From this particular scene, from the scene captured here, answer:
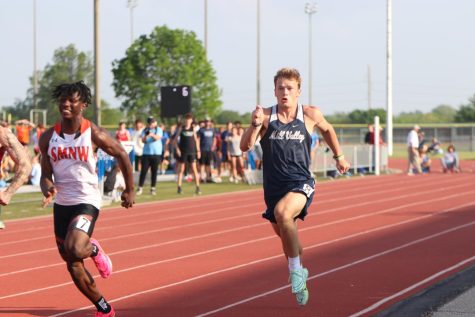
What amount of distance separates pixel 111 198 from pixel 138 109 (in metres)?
45.5

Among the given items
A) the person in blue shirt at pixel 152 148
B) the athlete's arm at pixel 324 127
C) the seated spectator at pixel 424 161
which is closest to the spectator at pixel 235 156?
the person in blue shirt at pixel 152 148

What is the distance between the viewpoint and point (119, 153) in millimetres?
7750

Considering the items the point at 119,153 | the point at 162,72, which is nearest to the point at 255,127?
the point at 119,153

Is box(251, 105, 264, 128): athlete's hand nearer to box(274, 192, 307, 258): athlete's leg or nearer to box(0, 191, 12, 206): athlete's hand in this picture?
box(274, 192, 307, 258): athlete's leg

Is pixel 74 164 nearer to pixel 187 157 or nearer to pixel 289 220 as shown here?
pixel 289 220

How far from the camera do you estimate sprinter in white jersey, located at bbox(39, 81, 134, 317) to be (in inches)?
301

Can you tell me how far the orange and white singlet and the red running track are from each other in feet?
3.29

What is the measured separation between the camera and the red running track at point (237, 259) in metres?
8.58

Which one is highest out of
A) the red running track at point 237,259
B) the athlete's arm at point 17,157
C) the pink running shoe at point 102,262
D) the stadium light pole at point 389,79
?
the stadium light pole at point 389,79

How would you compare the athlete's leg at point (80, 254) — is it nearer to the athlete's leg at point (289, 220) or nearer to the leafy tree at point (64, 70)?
the athlete's leg at point (289, 220)

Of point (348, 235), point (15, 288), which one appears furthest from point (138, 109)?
point (15, 288)

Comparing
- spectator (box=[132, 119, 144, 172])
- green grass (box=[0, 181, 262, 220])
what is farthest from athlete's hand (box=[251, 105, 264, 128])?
spectator (box=[132, 119, 144, 172])

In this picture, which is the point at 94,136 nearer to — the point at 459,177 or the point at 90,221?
the point at 90,221

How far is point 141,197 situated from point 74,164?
583 inches
